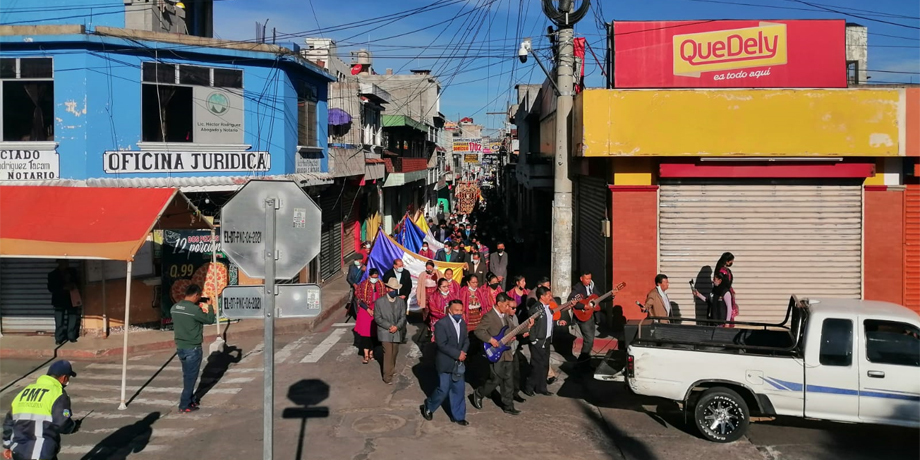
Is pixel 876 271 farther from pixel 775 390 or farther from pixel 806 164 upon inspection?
pixel 775 390


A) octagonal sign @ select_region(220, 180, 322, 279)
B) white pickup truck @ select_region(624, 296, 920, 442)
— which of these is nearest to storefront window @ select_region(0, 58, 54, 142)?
octagonal sign @ select_region(220, 180, 322, 279)

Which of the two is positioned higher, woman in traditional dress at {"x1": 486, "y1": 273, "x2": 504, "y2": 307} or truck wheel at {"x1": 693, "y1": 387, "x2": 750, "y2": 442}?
woman in traditional dress at {"x1": 486, "y1": 273, "x2": 504, "y2": 307}

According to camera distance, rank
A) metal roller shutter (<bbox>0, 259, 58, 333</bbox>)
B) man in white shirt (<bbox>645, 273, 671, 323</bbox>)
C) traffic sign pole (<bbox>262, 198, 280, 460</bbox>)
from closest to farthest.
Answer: traffic sign pole (<bbox>262, 198, 280, 460</bbox>)
man in white shirt (<bbox>645, 273, 671, 323</bbox>)
metal roller shutter (<bbox>0, 259, 58, 333</bbox>)

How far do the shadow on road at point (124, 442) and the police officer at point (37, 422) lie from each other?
1830 mm

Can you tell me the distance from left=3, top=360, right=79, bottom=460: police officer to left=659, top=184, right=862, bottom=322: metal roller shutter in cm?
1096

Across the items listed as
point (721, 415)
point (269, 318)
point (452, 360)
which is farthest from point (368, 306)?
point (269, 318)

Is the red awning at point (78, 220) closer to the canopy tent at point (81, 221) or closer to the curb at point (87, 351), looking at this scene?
the canopy tent at point (81, 221)

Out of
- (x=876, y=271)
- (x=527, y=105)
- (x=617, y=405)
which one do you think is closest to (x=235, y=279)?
(x=617, y=405)

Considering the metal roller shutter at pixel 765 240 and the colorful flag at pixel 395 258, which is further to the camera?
the colorful flag at pixel 395 258

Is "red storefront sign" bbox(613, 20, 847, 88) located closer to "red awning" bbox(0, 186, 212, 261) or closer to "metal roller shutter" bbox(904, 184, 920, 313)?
"metal roller shutter" bbox(904, 184, 920, 313)

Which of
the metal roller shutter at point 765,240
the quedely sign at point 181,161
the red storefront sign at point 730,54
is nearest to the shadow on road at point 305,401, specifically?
the quedely sign at point 181,161

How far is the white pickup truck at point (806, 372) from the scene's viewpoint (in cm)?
770

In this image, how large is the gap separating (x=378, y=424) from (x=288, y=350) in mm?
4637

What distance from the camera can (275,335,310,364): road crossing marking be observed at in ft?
41.1
